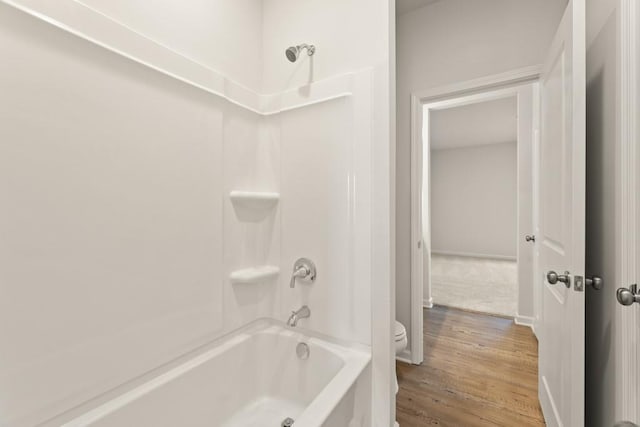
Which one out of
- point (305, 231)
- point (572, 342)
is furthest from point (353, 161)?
point (572, 342)

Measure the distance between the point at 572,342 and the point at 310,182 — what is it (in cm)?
139

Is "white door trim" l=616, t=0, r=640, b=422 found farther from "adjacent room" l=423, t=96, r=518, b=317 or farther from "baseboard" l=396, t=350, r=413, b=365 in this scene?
"adjacent room" l=423, t=96, r=518, b=317

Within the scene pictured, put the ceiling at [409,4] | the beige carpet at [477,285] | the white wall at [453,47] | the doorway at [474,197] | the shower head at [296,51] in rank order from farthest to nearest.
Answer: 1. the doorway at [474,197]
2. the beige carpet at [477,285]
3. the ceiling at [409,4]
4. the white wall at [453,47]
5. the shower head at [296,51]

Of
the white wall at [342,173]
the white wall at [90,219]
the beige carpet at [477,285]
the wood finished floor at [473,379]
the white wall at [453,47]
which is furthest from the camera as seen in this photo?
the beige carpet at [477,285]

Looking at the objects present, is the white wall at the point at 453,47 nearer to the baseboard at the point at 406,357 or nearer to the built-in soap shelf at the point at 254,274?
the baseboard at the point at 406,357

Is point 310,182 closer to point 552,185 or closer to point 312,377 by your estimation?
point 312,377

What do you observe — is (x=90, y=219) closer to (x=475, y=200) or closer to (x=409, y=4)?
(x=409, y=4)

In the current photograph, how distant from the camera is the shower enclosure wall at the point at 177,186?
88 cm

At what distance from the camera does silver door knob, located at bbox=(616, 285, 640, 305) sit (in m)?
0.89

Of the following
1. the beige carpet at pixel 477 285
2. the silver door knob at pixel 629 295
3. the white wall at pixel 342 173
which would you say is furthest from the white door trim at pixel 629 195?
the beige carpet at pixel 477 285

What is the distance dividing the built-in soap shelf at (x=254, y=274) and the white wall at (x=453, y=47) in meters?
1.17

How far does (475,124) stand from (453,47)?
12.0ft

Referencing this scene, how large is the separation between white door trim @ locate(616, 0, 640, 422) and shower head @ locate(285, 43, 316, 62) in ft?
4.16

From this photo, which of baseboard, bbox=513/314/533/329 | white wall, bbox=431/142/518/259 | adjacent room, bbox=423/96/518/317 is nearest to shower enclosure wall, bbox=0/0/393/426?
baseboard, bbox=513/314/533/329
